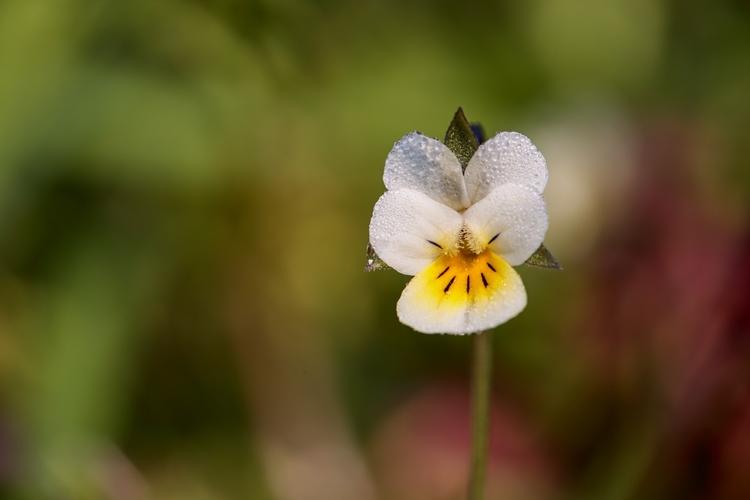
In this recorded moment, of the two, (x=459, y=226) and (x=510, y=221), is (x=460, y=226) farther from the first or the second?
(x=510, y=221)

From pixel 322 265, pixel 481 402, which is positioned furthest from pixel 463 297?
pixel 322 265

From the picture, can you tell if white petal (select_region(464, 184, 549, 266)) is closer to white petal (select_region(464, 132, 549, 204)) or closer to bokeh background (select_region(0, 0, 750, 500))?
white petal (select_region(464, 132, 549, 204))

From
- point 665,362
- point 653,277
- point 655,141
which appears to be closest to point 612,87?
point 655,141

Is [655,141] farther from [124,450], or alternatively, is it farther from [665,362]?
[124,450]

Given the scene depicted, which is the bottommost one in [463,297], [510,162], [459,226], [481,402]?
[481,402]

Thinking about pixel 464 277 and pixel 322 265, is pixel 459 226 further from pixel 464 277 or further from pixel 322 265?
pixel 322 265

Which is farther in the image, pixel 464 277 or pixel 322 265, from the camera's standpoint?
pixel 322 265

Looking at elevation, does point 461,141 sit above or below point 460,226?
above

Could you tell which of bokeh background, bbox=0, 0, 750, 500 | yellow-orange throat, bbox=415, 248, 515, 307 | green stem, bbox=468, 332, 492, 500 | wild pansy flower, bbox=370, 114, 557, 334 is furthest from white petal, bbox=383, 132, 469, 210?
bokeh background, bbox=0, 0, 750, 500
